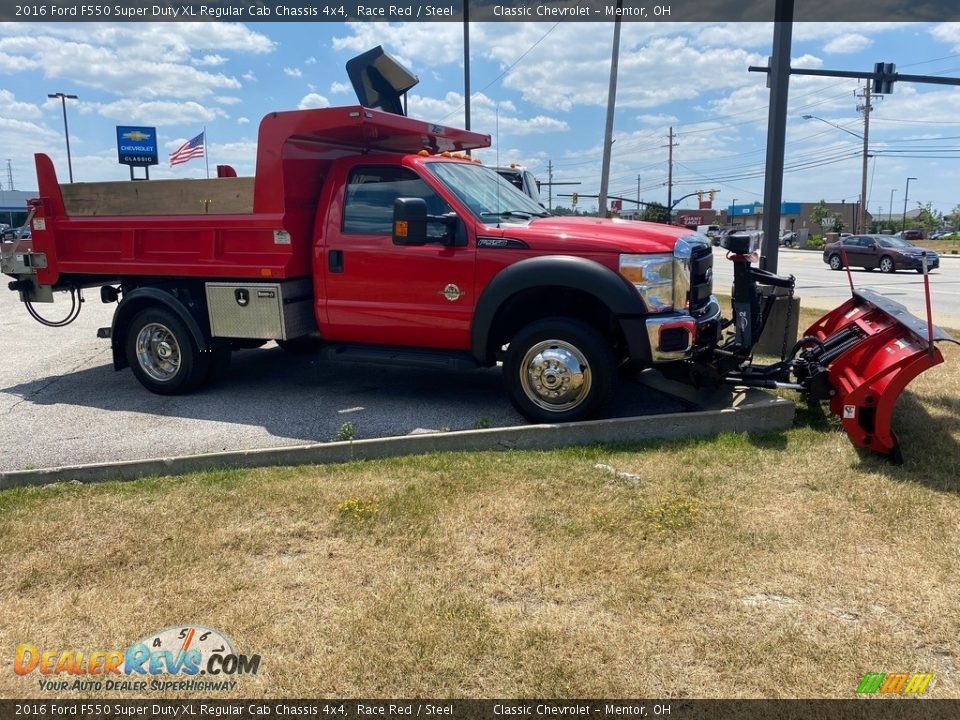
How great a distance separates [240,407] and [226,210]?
1.82 meters

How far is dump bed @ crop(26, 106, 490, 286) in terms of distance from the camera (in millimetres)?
6309

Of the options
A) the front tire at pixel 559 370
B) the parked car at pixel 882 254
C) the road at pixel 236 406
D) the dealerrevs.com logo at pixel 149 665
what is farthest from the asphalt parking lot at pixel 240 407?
the parked car at pixel 882 254

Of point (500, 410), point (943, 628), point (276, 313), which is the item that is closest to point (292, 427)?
Answer: point (276, 313)

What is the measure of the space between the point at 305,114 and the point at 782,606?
5.03m

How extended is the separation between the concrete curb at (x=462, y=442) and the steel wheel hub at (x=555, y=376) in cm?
37

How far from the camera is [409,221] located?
5.63m

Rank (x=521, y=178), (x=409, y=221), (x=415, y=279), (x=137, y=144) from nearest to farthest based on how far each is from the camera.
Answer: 1. (x=409, y=221)
2. (x=415, y=279)
3. (x=521, y=178)
4. (x=137, y=144)

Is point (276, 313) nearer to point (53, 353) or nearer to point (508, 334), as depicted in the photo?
point (508, 334)

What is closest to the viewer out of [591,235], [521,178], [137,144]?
[591,235]

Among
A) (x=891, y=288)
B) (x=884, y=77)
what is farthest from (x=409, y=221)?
(x=891, y=288)

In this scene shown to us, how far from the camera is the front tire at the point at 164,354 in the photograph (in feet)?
22.8

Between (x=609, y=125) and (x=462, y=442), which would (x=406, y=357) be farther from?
(x=609, y=125)

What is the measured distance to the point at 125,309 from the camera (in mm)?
7141

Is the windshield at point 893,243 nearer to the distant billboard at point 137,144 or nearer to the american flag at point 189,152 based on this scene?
the american flag at point 189,152
